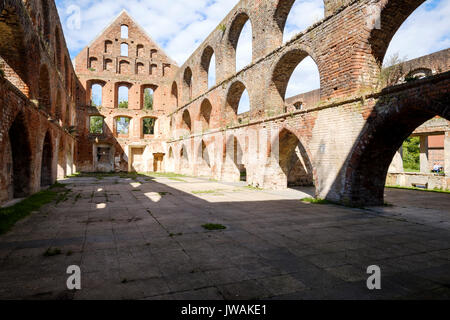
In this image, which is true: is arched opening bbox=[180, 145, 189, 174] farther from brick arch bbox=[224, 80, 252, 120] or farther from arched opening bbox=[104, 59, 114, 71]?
arched opening bbox=[104, 59, 114, 71]

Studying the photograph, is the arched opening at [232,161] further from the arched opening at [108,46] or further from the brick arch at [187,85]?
the arched opening at [108,46]

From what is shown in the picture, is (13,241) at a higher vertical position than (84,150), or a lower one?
lower

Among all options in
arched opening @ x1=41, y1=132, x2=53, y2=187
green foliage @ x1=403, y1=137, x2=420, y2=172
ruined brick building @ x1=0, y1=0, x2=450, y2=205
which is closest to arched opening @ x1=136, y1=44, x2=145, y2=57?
ruined brick building @ x1=0, y1=0, x2=450, y2=205

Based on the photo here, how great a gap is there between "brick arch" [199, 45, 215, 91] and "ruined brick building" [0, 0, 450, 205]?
0.24ft

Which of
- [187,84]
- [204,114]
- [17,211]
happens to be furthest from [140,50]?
[17,211]

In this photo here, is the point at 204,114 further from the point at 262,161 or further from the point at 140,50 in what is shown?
the point at 140,50

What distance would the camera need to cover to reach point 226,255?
11.5 ft

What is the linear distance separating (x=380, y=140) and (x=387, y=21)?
10.4ft

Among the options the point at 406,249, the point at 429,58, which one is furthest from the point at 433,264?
the point at 429,58

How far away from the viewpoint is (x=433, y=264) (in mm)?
3293

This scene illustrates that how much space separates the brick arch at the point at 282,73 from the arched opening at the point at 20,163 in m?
9.03

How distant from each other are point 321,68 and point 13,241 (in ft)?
29.3
